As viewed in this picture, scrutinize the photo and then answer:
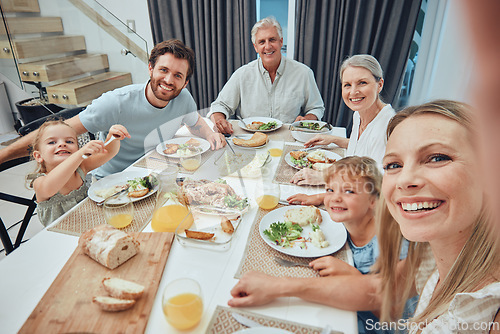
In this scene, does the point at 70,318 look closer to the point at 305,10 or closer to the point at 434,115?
the point at 434,115

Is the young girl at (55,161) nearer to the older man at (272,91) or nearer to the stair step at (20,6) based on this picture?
the stair step at (20,6)

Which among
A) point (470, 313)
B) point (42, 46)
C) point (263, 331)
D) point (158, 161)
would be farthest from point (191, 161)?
point (470, 313)

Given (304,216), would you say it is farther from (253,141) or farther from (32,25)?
(32,25)

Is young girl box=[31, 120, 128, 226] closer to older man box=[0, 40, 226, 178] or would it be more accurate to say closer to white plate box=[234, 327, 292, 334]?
older man box=[0, 40, 226, 178]

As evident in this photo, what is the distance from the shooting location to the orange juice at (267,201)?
0.70 metres

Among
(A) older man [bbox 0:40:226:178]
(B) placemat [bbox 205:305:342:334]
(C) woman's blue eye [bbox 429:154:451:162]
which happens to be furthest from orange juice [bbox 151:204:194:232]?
(C) woman's blue eye [bbox 429:154:451:162]

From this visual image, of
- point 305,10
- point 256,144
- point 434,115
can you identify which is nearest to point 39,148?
point 256,144

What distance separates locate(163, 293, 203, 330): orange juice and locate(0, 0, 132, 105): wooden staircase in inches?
21.3

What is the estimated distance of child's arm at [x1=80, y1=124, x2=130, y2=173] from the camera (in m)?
0.80

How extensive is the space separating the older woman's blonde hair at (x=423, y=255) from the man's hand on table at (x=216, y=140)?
1.95 ft

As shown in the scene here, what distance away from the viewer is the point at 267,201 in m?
0.70

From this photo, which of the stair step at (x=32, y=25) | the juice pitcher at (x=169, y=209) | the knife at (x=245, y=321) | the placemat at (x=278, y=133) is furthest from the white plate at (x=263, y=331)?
the placemat at (x=278, y=133)

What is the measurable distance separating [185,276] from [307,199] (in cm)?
36

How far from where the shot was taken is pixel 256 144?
3.46ft
